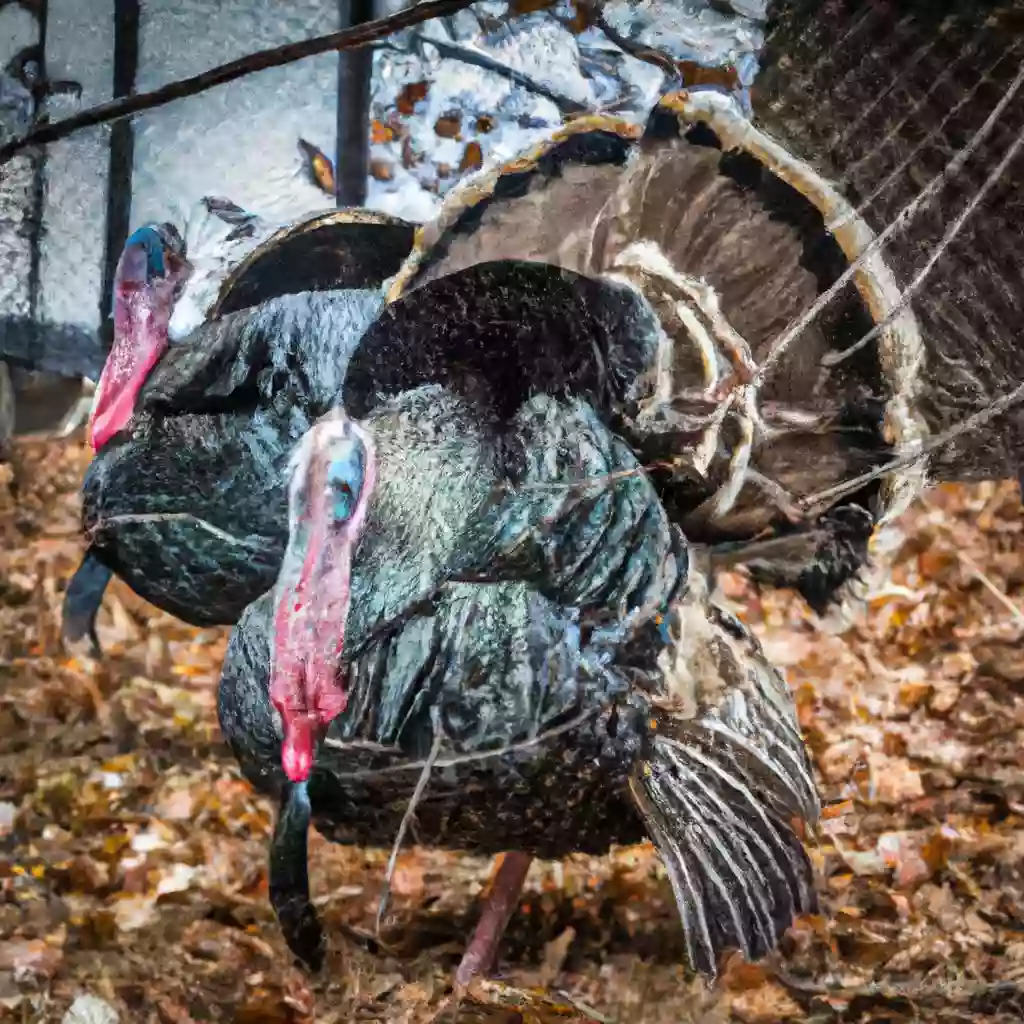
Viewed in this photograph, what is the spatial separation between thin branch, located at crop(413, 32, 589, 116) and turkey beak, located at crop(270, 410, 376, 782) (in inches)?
12.5

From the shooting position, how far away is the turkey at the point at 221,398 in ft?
3.15

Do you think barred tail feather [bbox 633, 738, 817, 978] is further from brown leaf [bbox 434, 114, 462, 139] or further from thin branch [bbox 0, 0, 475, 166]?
thin branch [bbox 0, 0, 475, 166]

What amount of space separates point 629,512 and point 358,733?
31cm

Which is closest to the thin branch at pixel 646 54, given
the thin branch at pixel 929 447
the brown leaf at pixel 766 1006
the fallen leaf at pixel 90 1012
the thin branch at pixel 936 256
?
the thin branch at pixel 936 256

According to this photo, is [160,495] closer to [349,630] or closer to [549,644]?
[349,630]

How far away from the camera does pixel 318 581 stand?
0.92 m

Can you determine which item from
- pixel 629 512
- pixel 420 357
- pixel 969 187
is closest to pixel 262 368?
pixel 420 357

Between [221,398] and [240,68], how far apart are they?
0.96 ft

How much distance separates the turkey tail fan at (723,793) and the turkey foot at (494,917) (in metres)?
0.15

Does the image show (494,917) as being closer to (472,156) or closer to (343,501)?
(343,501)

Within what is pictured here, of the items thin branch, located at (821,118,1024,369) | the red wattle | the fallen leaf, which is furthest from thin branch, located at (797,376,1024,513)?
the fallen leaf

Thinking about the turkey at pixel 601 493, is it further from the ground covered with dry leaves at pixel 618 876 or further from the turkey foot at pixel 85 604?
the turkey foot at pixel 85 604

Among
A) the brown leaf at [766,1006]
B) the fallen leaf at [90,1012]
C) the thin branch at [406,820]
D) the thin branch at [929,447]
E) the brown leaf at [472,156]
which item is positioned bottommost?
the fallen leaf at [90,1012]

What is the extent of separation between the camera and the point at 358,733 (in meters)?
0.94
